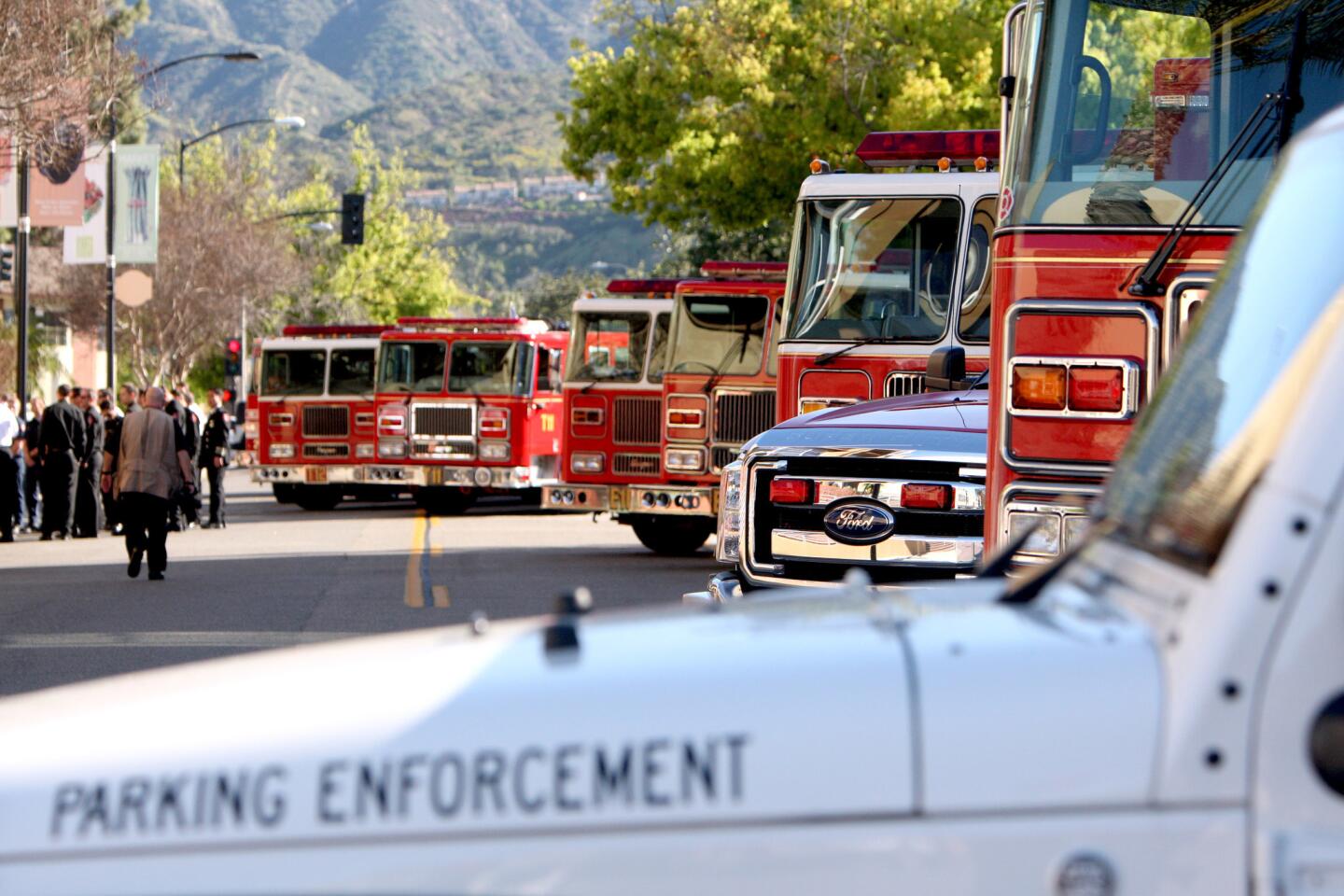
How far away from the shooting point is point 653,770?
238 cm

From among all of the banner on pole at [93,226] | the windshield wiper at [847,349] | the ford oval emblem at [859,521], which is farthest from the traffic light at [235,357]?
the ford oval emblem at [859,521]

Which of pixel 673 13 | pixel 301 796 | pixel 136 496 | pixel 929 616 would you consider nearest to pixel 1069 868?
pixel 929 616

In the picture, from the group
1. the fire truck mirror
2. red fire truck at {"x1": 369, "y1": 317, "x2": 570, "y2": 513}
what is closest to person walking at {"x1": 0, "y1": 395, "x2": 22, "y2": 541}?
red fire truck at {"x1": 369, "y1": 317, "x2": 570, "y2": 513}

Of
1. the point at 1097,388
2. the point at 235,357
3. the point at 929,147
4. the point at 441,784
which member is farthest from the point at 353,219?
the point at 441,784

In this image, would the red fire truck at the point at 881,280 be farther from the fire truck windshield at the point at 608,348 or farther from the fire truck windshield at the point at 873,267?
the fire truck windshield at the point at 608,348

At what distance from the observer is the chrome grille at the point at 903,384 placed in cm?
1355

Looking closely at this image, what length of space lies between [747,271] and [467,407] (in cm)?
1071

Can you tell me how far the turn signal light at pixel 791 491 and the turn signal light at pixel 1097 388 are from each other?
311cm

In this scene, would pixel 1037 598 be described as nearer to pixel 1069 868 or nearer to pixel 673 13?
pixel 1069 868

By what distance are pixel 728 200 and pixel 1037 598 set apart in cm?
2872

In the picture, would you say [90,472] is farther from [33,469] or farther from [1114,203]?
[1114,203]

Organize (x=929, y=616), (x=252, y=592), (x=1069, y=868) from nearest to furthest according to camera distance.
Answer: (x=1069, y=868) → (x=929, y=616) → (x=252, y=592)

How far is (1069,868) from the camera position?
2.30 metres

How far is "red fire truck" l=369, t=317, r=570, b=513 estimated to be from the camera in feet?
98.4
